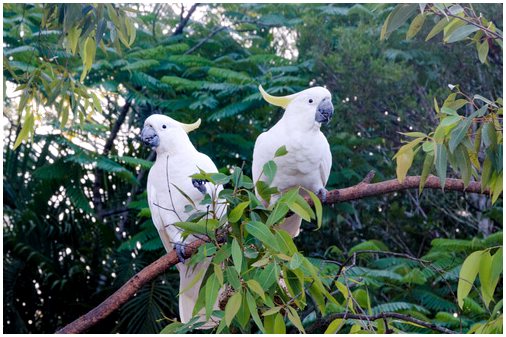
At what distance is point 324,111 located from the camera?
232 centimetres

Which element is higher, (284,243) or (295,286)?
(284,243)

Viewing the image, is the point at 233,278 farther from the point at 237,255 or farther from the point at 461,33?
the point at 461,33


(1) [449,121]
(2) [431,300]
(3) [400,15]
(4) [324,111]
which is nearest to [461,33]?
(3) [400,15]

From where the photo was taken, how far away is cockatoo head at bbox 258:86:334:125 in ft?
7.64

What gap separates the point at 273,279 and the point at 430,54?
359 centimetres

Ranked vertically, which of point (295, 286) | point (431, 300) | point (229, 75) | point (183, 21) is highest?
point (183, 21)

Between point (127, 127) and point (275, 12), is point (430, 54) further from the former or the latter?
point (127, 127)

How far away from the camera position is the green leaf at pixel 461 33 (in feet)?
6.12

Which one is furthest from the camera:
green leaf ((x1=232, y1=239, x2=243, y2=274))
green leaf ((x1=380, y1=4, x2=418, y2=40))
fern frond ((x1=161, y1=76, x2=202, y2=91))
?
fern frond ((x1=161, y1=76, x2=202, y2=91))

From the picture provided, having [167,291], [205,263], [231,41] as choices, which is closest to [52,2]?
[205,263]

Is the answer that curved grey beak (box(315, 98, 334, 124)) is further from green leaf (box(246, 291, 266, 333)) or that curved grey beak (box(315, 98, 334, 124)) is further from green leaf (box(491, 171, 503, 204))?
green leaf (box(246, 291, 266, 333))

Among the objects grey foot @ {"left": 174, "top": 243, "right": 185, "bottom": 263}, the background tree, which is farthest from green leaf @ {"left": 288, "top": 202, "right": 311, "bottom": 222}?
the background tree

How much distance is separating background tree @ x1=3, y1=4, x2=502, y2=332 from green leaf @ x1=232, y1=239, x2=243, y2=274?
2680mm

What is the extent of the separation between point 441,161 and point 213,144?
3.02 m
